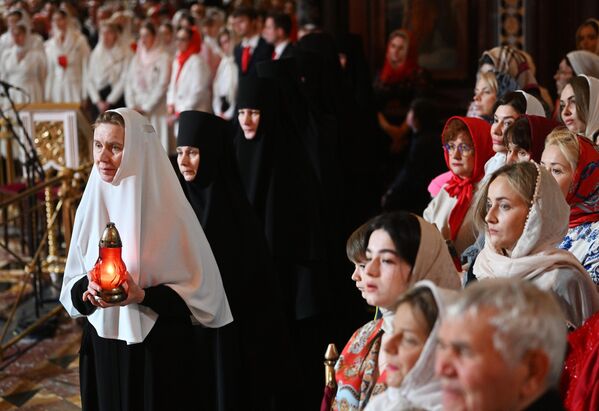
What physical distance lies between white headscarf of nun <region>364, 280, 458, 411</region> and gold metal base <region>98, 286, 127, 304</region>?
71.1 inches

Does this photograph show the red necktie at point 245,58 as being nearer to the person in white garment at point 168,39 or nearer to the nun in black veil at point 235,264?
the person in white garment at point 168,39

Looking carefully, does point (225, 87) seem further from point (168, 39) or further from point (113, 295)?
point (113, 295)

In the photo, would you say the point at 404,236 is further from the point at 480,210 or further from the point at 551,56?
the point at 551,56

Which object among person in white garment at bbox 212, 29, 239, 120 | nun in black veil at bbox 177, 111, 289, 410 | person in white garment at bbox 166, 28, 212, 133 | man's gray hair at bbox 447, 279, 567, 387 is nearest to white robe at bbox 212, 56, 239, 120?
person in white garment at bbox 212, 29, 239, 120

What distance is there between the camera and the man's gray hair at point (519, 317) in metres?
2.59

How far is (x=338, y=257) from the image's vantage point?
843cm

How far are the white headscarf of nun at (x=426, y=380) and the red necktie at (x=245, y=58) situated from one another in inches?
423

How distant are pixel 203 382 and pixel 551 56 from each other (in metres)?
8.07

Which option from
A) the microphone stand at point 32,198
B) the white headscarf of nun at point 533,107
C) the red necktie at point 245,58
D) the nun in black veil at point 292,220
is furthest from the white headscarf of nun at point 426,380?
the red necktie at point 245,58

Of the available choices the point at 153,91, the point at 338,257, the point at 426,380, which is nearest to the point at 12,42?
the point at 153,91

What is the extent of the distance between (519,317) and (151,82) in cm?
1322

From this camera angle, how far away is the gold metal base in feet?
14.9

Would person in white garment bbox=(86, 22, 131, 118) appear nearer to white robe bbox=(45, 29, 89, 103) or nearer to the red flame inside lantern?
white robe bbox=(45, 29, 89, 103)

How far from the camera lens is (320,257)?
7.18 metres
